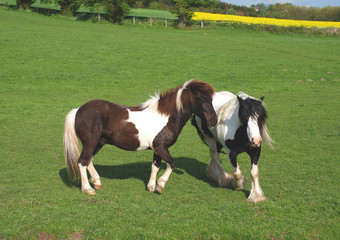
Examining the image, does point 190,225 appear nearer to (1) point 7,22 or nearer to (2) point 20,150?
(2) point 20,150

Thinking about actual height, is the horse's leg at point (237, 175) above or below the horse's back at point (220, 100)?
below

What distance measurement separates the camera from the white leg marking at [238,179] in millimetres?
6954

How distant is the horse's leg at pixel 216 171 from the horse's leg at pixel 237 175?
0.91 ft

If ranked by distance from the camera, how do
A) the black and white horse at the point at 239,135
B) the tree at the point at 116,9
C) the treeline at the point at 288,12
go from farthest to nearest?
the treeline at the point at 288,12, the tree at the point at 116,9, the black and white horse at the point at 239,135

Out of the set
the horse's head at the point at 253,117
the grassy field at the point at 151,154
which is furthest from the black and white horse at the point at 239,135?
the grassy field at the point at 151,154

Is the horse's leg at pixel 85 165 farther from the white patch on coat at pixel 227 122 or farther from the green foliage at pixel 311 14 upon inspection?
the green foliage at pixel 311 14

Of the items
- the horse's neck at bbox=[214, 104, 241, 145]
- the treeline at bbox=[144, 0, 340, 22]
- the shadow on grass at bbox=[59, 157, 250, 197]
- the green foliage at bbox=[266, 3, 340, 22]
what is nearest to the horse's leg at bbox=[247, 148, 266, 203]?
the horse's neck at bbox=[214, 104, 241, 145]

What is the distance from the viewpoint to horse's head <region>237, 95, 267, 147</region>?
6070 mm

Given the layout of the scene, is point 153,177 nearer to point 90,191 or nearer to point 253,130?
point 90,191

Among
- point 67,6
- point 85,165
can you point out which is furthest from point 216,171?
point 67,6

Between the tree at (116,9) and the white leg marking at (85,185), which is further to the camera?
the tree at (116,9)

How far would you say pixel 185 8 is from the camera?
4750 cm

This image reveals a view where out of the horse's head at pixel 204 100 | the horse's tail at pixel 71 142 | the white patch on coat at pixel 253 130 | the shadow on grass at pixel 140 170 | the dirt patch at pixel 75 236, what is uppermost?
the horse's head at pixel 204 100

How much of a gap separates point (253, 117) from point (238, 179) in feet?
4.57
